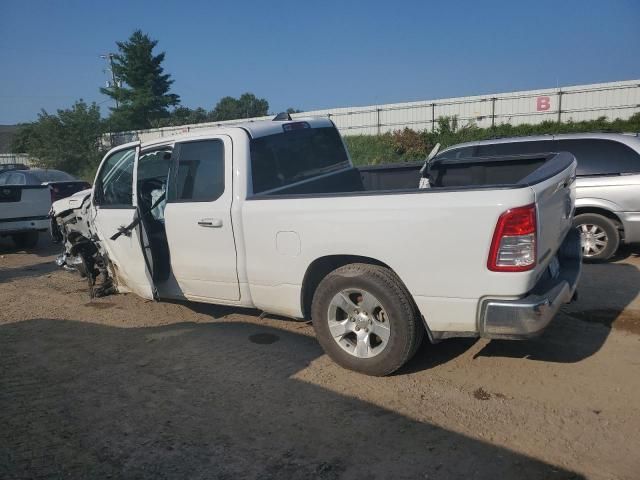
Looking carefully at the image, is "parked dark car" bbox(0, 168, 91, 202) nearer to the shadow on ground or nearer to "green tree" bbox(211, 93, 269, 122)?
the shadow on ground

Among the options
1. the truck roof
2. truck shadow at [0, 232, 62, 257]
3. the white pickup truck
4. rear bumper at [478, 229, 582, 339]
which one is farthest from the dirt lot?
truck shadow at [0, 232, 62, 257]

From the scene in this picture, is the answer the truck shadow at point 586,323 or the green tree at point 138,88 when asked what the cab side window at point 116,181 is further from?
the green tree at point 138,88

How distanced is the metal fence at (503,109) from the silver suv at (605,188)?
16.3 m

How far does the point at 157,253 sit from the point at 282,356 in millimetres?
1809

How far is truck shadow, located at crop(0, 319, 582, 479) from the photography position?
2924mm

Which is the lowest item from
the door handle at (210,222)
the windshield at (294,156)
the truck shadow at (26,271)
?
the truck shadow at (26,271)

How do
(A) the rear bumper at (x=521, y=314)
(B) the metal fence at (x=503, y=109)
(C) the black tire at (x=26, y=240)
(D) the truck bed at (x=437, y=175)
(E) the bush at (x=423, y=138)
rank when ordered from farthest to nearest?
(E) the bush at (x=423, y=138) → (B) the metal fence at (x=503, y=109) → (C) the black tire at (x=26, y=240) → (D) the truck bed at (x=437, y=175) → (A) the rear bumper at (x=521, y=314)

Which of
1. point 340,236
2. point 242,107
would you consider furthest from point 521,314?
point 242,107

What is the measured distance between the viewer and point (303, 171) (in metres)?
5.12

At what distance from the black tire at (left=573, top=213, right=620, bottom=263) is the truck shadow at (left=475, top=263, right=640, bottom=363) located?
58 cm

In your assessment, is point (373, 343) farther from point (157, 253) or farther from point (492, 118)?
point (492, 118)

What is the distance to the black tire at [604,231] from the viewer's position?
7.09m

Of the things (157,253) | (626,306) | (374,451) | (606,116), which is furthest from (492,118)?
(374,451)

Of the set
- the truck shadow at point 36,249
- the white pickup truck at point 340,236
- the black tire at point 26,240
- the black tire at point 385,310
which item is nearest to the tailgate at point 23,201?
the truck shadow at point 36,249
